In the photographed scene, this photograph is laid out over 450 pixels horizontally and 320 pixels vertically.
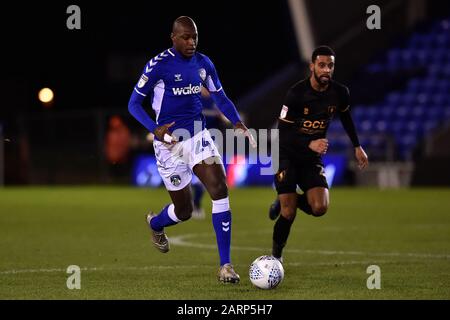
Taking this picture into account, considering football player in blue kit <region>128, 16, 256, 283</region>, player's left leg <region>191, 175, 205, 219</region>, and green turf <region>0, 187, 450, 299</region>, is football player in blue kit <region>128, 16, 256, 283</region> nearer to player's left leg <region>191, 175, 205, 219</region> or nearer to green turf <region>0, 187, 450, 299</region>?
green turf <region>0, 187, 450, 299</region>

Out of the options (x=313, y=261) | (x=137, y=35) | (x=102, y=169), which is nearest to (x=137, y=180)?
(x=102, y=169)

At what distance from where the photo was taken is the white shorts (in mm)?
8750

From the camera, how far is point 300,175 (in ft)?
31.2

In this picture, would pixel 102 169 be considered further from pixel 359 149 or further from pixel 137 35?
pixel 359 149

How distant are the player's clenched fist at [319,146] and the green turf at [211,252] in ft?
3.60

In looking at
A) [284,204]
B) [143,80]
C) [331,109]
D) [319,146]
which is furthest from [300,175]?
[143,80]

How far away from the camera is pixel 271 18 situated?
38094 millimetres

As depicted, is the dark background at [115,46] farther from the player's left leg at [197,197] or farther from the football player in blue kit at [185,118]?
the football player in blue kit at [185,118]

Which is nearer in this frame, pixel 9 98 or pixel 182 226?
pixel 182 226

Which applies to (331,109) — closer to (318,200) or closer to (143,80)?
(318,200)

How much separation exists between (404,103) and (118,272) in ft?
Answer: 68.5

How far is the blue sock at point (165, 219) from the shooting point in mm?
9469

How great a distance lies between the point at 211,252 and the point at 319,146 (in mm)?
2316

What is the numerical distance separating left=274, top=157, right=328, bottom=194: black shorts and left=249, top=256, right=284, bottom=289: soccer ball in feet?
5.04
